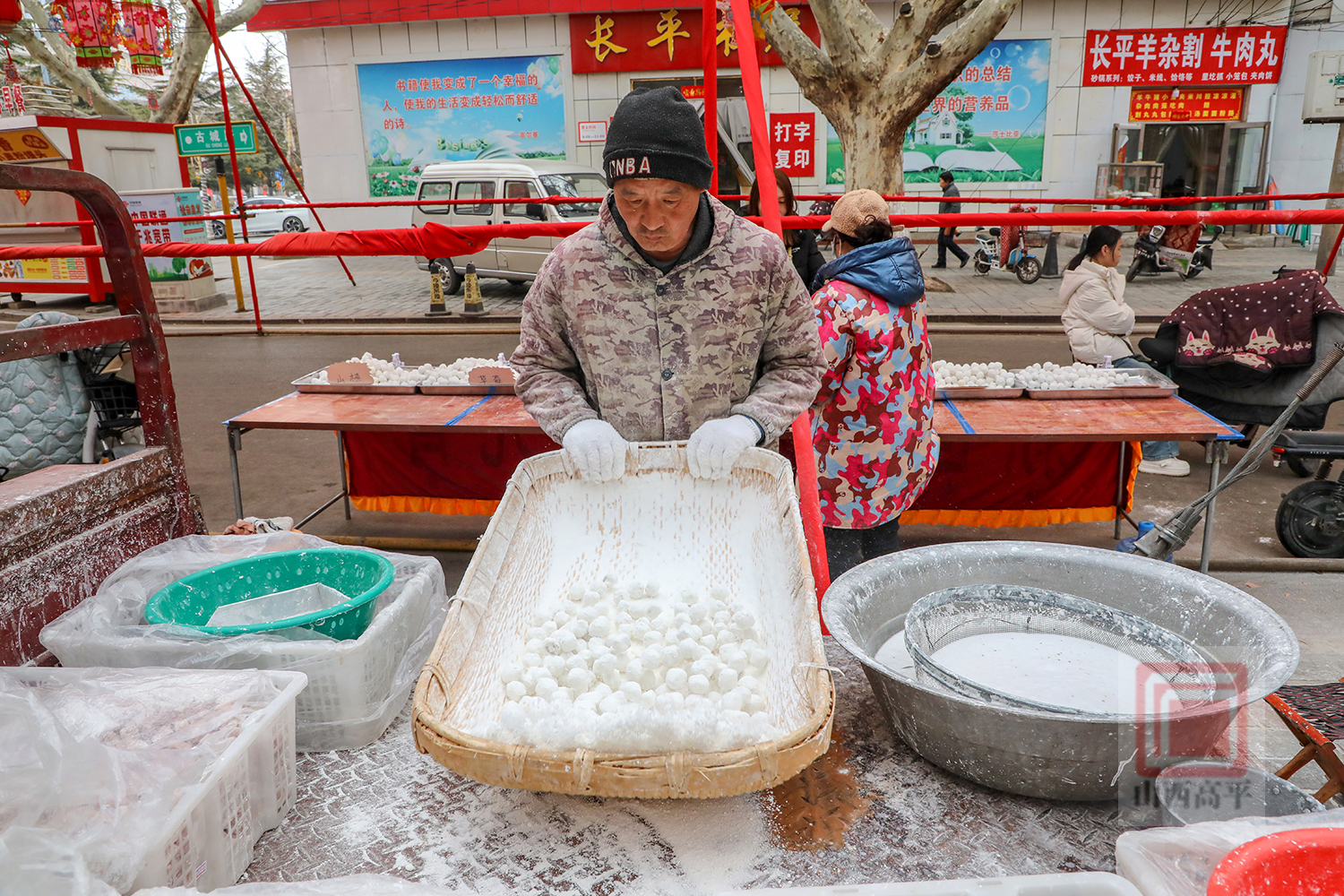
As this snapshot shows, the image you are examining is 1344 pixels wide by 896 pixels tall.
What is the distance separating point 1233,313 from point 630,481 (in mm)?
4543

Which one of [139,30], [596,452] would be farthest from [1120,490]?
[139,30]

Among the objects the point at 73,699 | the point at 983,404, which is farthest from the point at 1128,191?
the point at 73,699

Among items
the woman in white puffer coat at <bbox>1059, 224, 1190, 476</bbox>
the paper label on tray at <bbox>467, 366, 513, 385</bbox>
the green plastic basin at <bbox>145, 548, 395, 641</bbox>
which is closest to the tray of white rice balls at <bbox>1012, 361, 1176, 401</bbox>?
the woman in white puffer coat at <bbox>1059, 224, 1190, 476</bbox>

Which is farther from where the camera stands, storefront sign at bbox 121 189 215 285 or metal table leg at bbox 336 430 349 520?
storefront sign at bbox 121 189 215 285

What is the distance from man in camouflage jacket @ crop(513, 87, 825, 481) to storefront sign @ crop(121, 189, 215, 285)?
11905 millimetres

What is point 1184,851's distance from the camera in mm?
1164

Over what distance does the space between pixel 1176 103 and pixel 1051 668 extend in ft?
60.4

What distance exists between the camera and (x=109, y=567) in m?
2.15

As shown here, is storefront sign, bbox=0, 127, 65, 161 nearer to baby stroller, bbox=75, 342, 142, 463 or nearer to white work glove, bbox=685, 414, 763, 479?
baby stroller, bbox=75, 342, 142, 463

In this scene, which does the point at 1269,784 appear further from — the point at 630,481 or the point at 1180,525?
the point at 630,481

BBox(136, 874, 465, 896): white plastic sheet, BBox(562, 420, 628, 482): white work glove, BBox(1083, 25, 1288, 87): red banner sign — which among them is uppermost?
BBox(1083, 25, 1288, 87): red banner sign

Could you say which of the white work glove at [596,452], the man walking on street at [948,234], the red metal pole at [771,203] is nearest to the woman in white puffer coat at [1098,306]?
the red metal pole at [771,203]

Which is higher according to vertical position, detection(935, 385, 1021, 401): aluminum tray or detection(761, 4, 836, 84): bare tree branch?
detection(761, 4, 836, 84): bare tree branch

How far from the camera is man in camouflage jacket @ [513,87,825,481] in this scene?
6.46 ft
